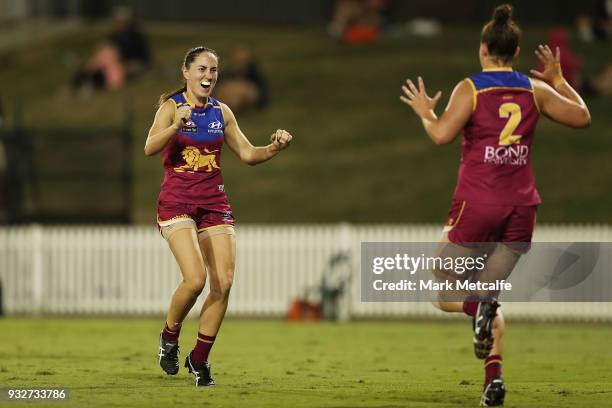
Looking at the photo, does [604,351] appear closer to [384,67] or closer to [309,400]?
[309,400]

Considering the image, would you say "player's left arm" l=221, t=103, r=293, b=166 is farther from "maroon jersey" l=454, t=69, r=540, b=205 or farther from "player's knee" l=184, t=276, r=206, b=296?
"maroon jersey" l=454, t=69, r=540, b=205

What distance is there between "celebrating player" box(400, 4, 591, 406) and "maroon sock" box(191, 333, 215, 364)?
2.02 metres

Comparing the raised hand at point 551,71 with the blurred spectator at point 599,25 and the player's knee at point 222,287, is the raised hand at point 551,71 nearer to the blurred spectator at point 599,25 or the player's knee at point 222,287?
the player's knee at point 222,287

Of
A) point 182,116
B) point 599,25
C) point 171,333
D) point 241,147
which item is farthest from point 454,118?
point 599,25

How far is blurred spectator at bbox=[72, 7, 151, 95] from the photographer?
32.8 metres

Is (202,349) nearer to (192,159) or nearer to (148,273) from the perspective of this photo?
(192,159)

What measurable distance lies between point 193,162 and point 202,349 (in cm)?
134

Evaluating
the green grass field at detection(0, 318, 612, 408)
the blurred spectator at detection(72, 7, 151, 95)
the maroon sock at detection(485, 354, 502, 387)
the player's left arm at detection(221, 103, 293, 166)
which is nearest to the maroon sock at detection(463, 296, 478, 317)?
the maroon sock at detection(485, 354, 502, 387)

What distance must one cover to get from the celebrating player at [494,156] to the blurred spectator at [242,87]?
21236mm

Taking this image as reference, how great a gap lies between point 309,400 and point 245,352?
4883 mm

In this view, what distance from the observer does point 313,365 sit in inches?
→ 476

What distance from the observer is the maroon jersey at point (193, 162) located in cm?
966

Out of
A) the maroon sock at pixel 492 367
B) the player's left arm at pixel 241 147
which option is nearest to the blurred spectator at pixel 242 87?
the player's left arm at pixel 241 147

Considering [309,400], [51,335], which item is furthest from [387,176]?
[309,400]
